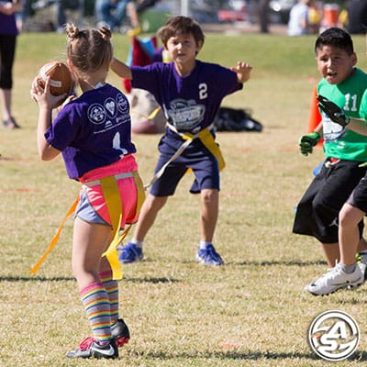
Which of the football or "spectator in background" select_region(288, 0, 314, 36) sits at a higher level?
the football

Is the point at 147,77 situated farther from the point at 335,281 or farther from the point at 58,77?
the point at 58,77

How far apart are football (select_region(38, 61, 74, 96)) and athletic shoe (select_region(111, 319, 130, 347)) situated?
111 centimetres

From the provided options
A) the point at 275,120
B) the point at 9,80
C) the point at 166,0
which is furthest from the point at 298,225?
the point at 166,0

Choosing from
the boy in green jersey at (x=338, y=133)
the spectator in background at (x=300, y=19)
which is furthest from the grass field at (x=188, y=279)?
the spectator in background at (x=300, y=19)

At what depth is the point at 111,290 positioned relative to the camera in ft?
17.7

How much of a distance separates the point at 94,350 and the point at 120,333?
18 centimetres

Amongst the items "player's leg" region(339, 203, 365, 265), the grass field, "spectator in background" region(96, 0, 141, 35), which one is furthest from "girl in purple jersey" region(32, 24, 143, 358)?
"spectator in background" region(96, 0, 141, 35)

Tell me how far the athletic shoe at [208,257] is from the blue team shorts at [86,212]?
2.39m

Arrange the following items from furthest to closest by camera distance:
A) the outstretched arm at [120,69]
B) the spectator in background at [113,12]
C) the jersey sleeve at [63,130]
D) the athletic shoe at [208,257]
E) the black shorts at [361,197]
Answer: the spectator in background at [113,12]
the athletic shoe at [208,257]
the outstretched arm at [120,69]
the black shorts at [361,197]
the jersey sleeve at [63,130]

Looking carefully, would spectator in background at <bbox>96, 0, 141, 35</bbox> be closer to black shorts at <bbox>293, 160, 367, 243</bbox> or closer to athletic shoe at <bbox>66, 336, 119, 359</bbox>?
black shorts at <bbox>293, 160, 367, 243</bbox>

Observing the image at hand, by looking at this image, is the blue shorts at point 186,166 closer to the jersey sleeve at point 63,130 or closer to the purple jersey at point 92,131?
the purple jersey at point 92,131

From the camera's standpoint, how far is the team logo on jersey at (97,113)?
5.20 metres

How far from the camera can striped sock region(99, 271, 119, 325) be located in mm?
5379

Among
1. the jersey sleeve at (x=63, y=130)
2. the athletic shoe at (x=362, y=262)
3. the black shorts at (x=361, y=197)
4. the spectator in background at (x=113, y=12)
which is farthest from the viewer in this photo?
the spectator in background at (x=113, y=12)
